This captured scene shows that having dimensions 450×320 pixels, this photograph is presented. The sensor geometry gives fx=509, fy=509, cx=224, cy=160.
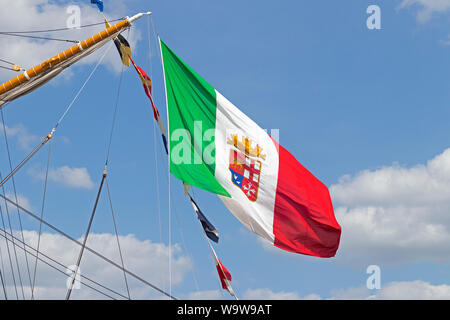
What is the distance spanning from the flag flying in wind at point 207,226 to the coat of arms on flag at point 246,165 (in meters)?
2.13

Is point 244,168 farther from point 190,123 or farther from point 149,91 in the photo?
point 149,91

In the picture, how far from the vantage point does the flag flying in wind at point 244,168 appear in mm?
21141

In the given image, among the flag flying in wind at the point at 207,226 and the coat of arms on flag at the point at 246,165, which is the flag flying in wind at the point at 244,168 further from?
the flag flying in wind at the point at 207,226

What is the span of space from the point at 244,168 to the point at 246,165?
0.60 feet

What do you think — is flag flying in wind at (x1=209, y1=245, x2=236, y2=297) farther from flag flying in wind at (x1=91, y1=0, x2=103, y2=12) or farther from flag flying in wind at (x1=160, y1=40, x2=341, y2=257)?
flag flying in wind at (x1=91, y1=0, x2=103, y2=12)

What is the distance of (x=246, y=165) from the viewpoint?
22.1 m

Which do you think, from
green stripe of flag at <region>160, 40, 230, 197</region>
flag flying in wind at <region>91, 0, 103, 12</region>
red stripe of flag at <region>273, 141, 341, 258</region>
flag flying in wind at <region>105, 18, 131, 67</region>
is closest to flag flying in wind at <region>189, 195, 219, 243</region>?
green stripe of flag at <region>160, 40, 230, 197</region>

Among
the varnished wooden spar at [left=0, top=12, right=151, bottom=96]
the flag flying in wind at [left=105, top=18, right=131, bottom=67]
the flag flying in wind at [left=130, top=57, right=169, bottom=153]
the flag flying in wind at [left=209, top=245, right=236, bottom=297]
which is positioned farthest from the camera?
the flag flying in wind at [left=105, top=18, right=131, bottom=67]

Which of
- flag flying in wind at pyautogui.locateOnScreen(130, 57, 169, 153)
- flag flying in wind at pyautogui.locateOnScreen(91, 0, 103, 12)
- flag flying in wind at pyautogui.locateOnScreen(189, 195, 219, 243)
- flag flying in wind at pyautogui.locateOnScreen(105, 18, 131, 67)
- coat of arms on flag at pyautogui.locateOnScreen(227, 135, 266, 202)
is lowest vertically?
flag flying in wind at pyautogui.locateOnScreen(189, 195, 219, 243)

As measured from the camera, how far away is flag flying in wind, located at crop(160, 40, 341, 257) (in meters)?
21.1

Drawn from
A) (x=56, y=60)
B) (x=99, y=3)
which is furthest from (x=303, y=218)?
(x=99, y=3)

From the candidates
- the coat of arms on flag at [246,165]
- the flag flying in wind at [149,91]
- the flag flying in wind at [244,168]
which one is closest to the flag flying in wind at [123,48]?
the flag flying in wind at [149,91]

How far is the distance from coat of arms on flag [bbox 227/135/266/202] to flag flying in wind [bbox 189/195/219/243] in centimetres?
213
